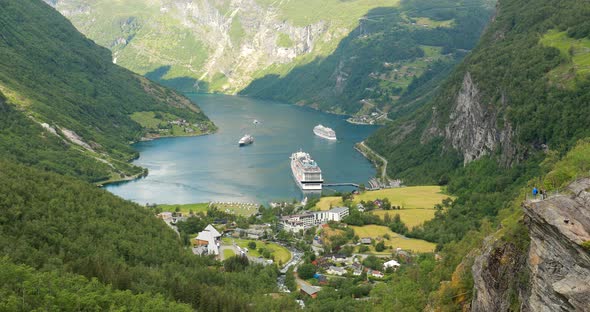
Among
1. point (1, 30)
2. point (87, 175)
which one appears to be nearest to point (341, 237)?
point (87, 175)

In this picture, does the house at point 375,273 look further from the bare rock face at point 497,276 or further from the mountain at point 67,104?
the mountain at point 67,104

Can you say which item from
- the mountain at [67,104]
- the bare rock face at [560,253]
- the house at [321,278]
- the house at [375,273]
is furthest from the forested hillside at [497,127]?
the mountain at [67,104]

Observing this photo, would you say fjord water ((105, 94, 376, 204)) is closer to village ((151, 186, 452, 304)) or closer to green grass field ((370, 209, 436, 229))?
village ((151, 186, 452, 304))

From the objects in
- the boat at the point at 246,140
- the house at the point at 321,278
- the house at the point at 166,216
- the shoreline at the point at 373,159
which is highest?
the boat at the point at 246,140

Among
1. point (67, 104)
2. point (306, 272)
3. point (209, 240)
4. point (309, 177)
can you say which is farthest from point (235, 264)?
point (67, 104)

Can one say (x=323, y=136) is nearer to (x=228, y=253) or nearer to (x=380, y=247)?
(x=380, y=247)

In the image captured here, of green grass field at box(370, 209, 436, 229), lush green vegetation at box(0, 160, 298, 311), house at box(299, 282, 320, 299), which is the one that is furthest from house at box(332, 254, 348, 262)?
green grass field at box(370, 209, 436, 229)
